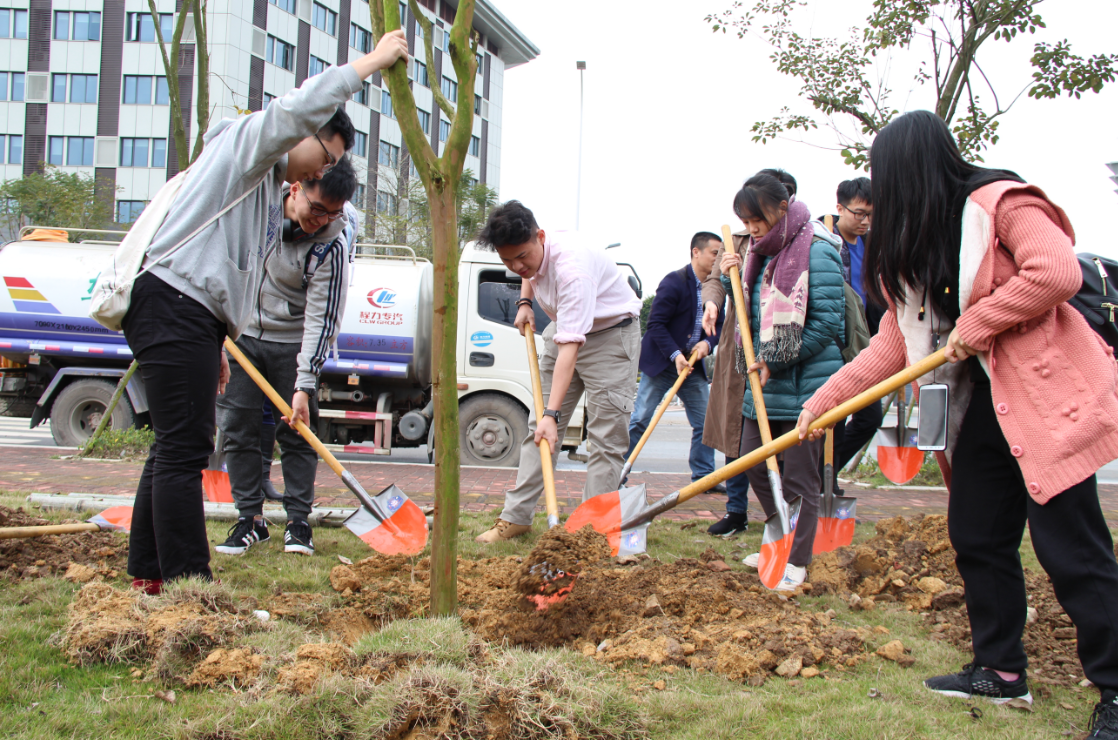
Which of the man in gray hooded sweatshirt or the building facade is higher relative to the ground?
the building facade

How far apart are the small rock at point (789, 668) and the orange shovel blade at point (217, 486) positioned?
11.2 feet

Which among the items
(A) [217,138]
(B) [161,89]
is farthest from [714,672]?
(B) [161,89]

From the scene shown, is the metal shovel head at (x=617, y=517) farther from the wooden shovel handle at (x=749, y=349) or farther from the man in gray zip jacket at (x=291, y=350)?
the man in gray zip jacket at (x=291, y=350)

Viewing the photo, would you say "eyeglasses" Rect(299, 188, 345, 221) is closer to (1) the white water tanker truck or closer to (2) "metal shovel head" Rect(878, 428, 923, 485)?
(2) "metal shovel head" Rect(878, 428, 923, 485)

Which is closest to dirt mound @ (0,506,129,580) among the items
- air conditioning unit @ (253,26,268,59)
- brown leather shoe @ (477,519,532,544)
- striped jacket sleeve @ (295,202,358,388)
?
striped jacket sleeve @ (295,202,358,388)

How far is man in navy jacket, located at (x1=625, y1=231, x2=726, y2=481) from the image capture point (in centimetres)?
616

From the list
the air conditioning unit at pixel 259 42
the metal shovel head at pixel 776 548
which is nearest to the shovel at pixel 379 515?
the metal shovel head at pixel 776 548

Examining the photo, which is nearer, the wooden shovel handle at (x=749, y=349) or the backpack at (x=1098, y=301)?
the backpack at (x=1098, y=301)

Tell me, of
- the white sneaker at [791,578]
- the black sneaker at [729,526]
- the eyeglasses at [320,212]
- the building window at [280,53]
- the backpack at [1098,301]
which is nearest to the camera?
the backpack at [1098,301]

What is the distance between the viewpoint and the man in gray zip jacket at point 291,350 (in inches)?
144

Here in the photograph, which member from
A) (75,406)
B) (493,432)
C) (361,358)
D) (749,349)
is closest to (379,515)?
(749,349)

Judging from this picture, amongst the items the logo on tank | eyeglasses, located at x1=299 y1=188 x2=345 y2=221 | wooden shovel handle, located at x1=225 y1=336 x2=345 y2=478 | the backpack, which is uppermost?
the logo on tank

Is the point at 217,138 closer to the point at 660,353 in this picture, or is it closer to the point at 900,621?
the point at 900,621

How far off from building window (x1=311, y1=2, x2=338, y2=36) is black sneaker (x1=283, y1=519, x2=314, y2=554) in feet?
132
